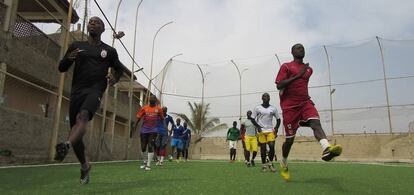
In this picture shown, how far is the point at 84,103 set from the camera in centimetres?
509

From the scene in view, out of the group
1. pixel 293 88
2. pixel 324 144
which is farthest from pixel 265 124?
pixel 324 144

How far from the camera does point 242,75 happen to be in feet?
114

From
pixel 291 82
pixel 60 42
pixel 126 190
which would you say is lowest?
pixel 126 190

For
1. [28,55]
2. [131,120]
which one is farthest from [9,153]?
[131,120]

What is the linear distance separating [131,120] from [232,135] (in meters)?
9.60

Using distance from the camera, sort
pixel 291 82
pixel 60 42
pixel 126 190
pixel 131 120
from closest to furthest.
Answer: pixel 126 190
pixel 291 82
pixel 60 42
pixel 131 120

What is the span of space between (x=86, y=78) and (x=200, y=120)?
36921 mm

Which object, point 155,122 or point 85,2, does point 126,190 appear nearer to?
point 155,122

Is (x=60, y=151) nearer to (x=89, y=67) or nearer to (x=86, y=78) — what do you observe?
(x=86, y=78)

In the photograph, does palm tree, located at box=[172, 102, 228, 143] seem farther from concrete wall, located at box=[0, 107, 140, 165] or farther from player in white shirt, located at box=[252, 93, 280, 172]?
player in white shirt, located at box=[252, 93, 280, 172]

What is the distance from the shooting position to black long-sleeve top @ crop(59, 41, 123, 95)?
17.2 feet

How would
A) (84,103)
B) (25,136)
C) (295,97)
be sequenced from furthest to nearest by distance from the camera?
(25,136) < (295,97) < (84,103)

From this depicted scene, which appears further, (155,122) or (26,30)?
(26,30)

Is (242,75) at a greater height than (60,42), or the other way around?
(242,75)
